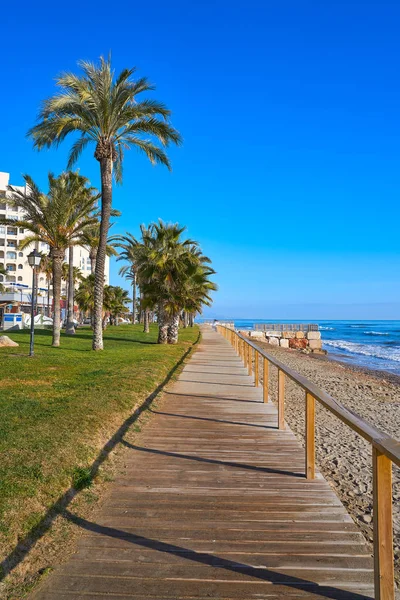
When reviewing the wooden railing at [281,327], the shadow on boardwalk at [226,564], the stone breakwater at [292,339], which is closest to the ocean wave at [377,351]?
the stone breakwater at [292,339]

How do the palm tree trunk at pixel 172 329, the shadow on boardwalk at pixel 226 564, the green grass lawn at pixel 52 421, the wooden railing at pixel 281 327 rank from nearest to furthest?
the shadow on boardwalk at pixel 226 564 → the green grass lawn at pixel 52 421 → the palm tree trunk at pixel 172 329 → the wooden railing at pixel 281 327

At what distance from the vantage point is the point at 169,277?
2041cm

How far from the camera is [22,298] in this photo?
95.6 ft

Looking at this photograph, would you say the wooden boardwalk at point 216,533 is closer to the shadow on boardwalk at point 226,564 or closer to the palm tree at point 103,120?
the shadow on boardwalk at point 226,564

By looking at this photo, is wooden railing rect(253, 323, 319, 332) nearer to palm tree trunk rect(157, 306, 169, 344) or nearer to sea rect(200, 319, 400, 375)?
sea rect(200, 319, 400, 375)

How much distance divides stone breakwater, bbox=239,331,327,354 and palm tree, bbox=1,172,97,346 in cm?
3518

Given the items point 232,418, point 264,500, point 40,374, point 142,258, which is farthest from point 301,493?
point 142,258

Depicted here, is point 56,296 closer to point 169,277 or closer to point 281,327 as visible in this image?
point 169,277

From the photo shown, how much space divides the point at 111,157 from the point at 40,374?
372 inches

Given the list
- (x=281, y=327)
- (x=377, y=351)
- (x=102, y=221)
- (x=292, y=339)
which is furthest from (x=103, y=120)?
(x=281, y=327)

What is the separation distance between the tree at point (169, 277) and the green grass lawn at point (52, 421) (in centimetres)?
796

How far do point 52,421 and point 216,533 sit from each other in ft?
11.2

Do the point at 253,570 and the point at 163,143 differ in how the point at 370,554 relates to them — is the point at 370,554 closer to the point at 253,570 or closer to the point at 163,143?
the point at 253,570

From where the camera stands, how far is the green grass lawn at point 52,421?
146 inches
